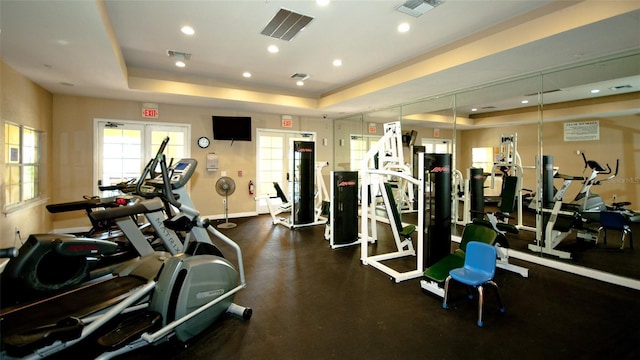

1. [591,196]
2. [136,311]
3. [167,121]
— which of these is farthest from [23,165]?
[591,196]

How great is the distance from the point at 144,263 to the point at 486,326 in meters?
3.35

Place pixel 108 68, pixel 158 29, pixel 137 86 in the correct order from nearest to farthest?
pixel 158 29 < pixel 108 68 < pixel 137 86

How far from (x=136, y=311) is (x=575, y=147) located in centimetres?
623

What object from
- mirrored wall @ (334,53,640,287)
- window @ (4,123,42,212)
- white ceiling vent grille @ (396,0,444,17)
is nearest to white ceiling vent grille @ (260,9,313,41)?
white ceiling vent grille @ (396,0,444,17)

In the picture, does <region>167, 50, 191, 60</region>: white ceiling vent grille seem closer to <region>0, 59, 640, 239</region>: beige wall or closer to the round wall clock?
<region>0, 59, 640, 239</region>: beige wall

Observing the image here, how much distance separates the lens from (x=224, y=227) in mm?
6043

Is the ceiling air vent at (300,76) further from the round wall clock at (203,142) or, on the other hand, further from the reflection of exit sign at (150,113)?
the reflection of exit sign at (150,113)

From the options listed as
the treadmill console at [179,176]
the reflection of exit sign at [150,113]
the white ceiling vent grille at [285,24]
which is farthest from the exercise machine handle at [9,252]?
the reflection of exit sign at [150,113]

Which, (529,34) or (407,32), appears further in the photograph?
(407,32)

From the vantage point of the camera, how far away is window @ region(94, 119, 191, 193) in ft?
18.9

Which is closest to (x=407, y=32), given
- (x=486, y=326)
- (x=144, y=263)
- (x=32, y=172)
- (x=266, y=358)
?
(x=486, y=326)

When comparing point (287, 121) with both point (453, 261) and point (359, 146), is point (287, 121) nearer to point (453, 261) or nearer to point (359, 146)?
point (359, 146)

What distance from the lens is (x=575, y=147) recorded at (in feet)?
14.8

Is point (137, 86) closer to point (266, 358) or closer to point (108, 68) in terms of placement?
point (108, 68)
